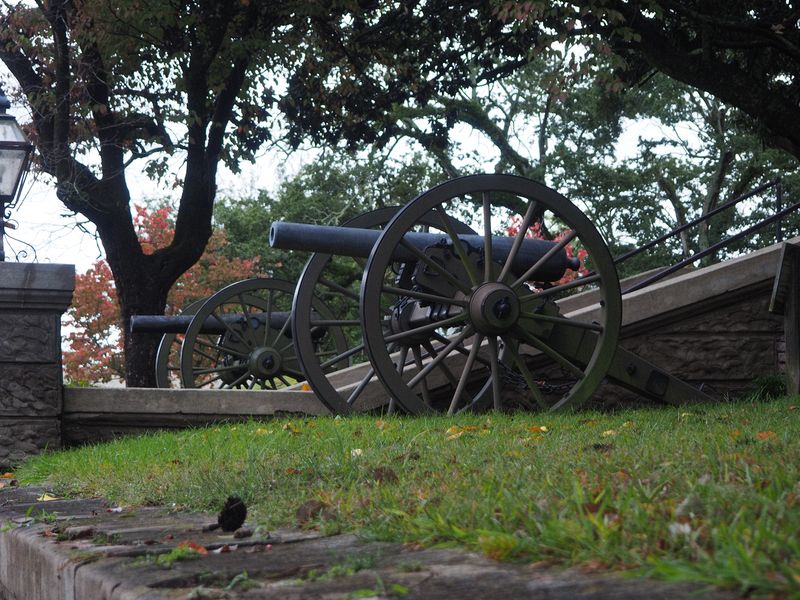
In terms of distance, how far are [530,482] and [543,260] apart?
4672 millimetres

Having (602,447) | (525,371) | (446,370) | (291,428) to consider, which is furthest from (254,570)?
(446,370)

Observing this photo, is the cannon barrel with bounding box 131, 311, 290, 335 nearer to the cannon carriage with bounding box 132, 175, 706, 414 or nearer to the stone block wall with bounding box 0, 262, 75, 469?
the cannon carriage with bounding box 132, 175, 706, 414

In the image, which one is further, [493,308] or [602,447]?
[493,308]

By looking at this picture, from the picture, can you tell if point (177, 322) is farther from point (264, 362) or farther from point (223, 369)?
point (264, 362)

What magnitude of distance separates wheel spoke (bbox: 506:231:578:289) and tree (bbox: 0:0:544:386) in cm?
439

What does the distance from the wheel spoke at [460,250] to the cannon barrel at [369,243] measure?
239 mm

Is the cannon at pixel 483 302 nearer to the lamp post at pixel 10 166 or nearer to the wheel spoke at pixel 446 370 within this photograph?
the wheel spoke at pixel 446 370

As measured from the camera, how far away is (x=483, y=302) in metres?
7.70

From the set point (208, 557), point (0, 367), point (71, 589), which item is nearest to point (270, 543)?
point (208, 557)

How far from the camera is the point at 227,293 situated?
12.2m

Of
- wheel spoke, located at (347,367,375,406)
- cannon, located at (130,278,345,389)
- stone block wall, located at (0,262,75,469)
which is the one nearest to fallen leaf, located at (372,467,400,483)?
stone block wall, located at (0,262,75,469)

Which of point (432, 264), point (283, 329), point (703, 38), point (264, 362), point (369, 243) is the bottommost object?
point (264, 362)

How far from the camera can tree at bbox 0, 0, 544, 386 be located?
12.2 m

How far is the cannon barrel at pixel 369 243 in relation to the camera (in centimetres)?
788
